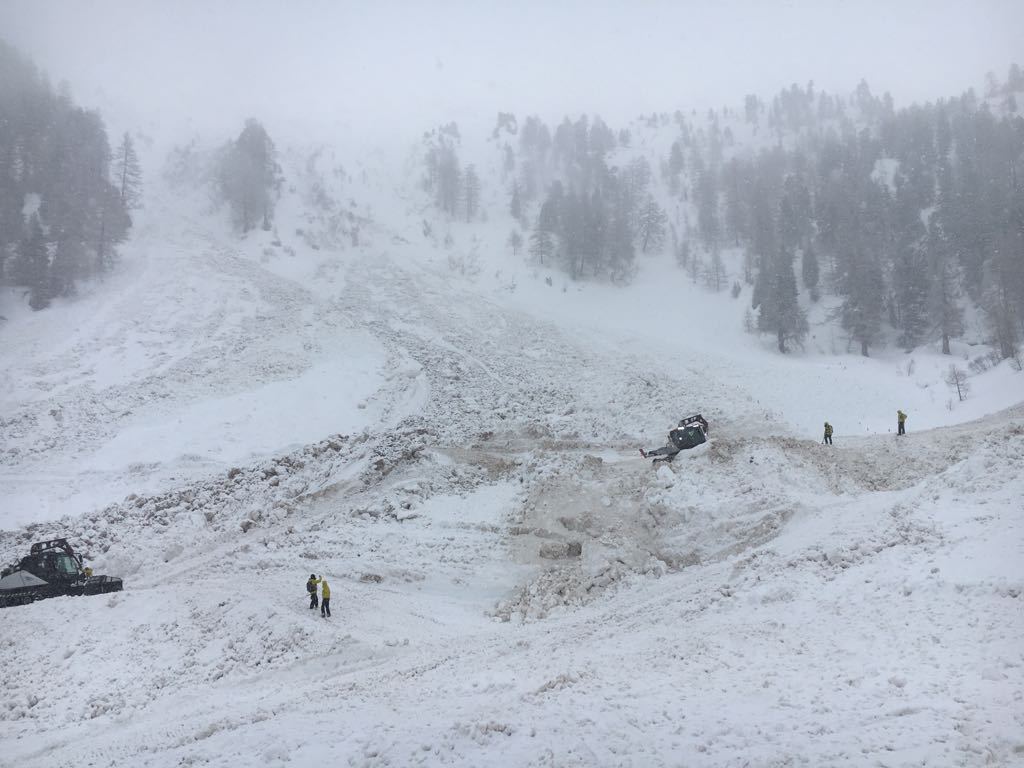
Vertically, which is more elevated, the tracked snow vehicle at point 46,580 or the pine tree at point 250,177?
the pine tree at point 250,177

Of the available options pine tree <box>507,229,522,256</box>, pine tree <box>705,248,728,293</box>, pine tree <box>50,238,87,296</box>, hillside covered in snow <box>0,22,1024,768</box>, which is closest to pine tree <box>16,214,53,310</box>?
pine tree <box>50,238,87,296</box>

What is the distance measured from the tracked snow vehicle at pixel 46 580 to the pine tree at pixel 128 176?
138 feet

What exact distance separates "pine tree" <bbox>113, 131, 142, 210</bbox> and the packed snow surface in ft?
51.3

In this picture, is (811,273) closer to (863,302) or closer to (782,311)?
(863,302)

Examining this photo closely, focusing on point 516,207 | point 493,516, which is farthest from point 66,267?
point 516,207

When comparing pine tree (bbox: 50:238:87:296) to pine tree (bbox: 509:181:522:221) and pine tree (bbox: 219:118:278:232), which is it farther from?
pine tree (bbox: 509:181:522:221)

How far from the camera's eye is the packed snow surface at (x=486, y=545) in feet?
25.5

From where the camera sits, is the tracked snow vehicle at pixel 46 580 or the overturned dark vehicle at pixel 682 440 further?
the overturned dark vehicle at pixel 682 440

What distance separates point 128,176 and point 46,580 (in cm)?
4895

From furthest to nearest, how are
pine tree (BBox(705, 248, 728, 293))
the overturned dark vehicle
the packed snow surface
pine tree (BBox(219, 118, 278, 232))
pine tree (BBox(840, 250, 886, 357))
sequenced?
1. pine tree (BBox(705, 248, 728, 293))
2. pine tree (BBox(219, 118, 278, 232))
3. pine tree (BBox(840, 250, 886, 357))
4. the overturned dark vehicle
5. the packed snow surface

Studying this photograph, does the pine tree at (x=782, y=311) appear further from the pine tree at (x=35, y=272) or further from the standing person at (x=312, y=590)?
the pine tree at (x=35, y=272)

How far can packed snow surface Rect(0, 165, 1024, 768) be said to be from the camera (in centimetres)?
779

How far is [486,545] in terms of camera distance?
1762cm

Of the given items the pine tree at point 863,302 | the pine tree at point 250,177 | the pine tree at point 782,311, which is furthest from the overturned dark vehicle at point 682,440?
the pine tree at point 250,177
